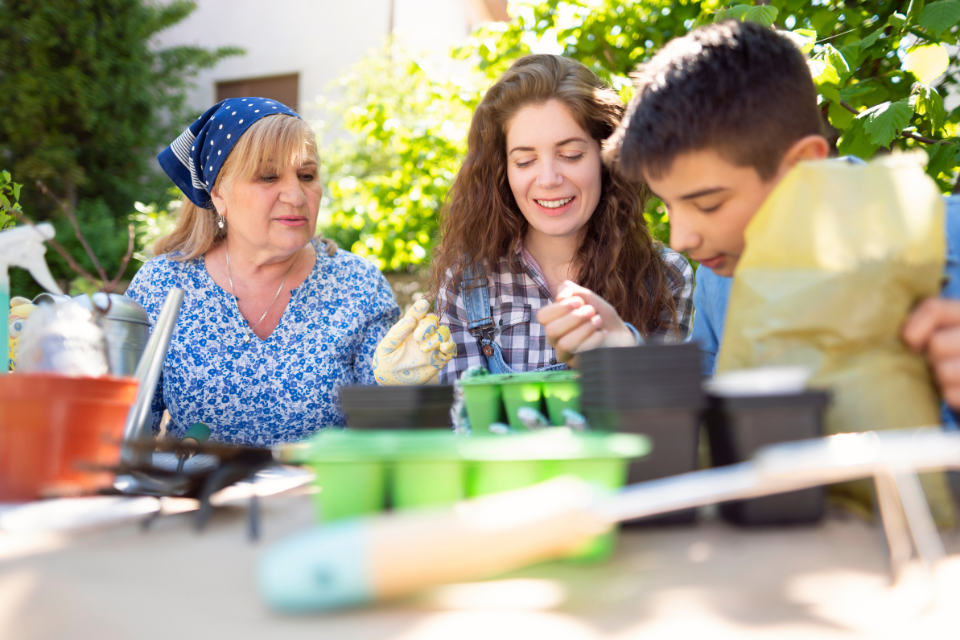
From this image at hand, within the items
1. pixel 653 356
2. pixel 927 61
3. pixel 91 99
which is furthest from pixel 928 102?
pixel 91 99

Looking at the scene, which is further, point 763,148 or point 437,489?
point 763,148

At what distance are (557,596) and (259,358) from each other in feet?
5.78

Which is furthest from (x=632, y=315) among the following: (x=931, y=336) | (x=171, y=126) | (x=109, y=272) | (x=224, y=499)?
(x=171, y=126)

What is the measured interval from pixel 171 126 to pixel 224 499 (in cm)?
1071

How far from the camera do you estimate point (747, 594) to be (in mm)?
484

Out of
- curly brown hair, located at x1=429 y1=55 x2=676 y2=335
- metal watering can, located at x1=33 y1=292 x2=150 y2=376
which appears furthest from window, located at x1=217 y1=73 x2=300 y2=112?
metal watering can, located at x1=33 y1=292 x2=150 y2=376

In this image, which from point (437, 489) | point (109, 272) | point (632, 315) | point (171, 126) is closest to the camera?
point (437, 489)

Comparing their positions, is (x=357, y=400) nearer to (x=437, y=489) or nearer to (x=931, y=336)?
(x=437, y=489)

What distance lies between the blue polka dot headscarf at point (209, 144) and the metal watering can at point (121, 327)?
3.64ft

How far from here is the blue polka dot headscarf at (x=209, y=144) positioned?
208 centimetres

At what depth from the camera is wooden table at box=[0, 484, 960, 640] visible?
1.43ft

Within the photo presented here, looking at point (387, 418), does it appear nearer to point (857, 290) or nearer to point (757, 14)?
point (857, 290)

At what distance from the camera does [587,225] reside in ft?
6.77

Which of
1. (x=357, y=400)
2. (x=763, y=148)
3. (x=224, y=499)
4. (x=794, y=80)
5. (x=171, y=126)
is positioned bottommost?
(x=224, y=499)
